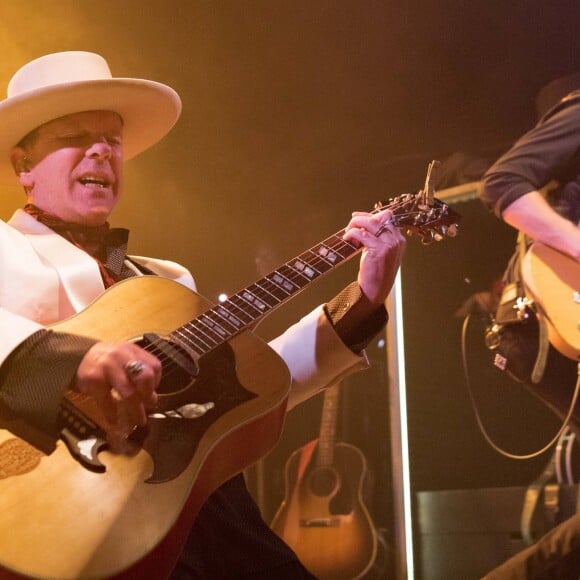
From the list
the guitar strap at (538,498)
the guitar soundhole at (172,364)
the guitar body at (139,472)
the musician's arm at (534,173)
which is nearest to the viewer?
the guitar body at (139,472)

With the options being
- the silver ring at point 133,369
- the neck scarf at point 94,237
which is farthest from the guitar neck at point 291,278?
the neck scarf at point 94,237

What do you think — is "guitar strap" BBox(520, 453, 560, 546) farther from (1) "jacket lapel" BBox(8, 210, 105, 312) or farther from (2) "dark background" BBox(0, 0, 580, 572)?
(1) "jacket lapel" BBox(8, 210, 105, 312)

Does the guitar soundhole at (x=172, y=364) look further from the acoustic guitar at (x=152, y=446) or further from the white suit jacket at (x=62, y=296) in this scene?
the white suit jacket at (x=62, y=296)

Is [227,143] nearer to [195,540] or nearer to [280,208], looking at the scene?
[280,208]

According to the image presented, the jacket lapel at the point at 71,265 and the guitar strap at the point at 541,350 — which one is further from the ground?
the jacket lapel at the point at 71,265

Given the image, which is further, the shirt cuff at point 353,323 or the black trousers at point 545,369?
the black trousers at point 545,369

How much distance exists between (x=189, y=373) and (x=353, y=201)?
7.48 ft

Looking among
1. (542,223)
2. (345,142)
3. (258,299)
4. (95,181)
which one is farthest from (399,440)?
(95,181)

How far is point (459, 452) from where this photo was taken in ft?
10.2

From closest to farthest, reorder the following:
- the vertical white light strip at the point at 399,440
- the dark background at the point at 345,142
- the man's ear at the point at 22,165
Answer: the man's ear at the point at 22,165 → the vertical white light strip at the point at 399,440 → the dark background at the point at 345,142

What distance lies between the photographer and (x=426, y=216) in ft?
6.07

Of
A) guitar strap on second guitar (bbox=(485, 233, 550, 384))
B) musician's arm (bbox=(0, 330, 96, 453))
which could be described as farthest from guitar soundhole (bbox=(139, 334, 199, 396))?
guitar strap on second guitar (bbox=(485, 233, 550, 384))

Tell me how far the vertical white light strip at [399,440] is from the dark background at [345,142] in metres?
0.05

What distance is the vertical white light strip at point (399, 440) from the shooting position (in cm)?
304
